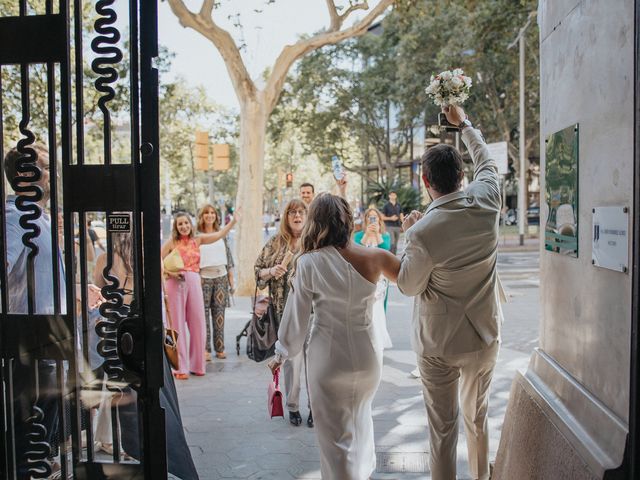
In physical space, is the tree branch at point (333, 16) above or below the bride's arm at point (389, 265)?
above

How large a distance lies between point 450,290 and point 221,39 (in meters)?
9.56

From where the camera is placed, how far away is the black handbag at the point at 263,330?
601 cm

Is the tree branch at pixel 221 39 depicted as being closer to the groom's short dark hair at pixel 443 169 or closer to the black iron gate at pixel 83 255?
the groom's short dark hair at pixel 443 169

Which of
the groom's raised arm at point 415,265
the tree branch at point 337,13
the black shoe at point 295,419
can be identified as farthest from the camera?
the tree branch at point 337,13

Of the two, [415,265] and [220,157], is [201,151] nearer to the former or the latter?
[220,157]

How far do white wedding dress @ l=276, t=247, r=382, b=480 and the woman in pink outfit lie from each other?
409 centimetres

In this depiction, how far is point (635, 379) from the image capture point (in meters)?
2.14

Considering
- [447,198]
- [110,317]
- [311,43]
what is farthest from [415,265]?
[311,43]

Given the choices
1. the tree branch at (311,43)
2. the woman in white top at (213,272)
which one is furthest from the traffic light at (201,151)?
the woman in white top at (213,272)

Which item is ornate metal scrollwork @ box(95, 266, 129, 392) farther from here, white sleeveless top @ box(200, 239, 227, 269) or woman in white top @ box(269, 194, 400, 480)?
white sleeveless top @ box(200, 239, 227, 269)

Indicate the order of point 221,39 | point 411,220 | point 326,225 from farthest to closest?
point 221,39 → point 411,220 → point 326,225

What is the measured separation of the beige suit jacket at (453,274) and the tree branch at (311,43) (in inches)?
350

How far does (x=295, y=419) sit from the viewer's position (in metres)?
5.60

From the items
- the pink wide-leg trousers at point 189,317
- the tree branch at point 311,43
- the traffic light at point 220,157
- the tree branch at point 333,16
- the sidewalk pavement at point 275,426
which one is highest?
the tree branch at point 333,16
